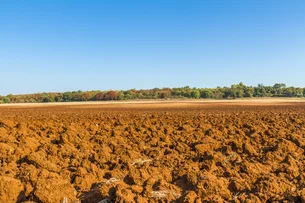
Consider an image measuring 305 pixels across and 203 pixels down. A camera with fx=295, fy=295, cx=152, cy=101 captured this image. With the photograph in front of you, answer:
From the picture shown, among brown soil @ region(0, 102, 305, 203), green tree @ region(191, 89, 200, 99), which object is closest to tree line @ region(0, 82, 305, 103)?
green tree @ region(191, 89, 200, 99)

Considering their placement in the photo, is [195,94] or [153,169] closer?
[153,169]

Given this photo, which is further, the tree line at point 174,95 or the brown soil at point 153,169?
the tree line at point 174,95

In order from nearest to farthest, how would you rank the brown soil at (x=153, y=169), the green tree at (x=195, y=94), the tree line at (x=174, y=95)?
the brown soil at (x=153, y=169)
the green tree at (x=195, y=94)
the tree line at (x=174, y=95)

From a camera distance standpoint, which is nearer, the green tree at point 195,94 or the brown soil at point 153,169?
the brown soil at point 153,169

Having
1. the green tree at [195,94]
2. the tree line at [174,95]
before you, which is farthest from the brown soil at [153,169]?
the tree line at [174,95]

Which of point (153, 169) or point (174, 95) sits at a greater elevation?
point (174, 95)

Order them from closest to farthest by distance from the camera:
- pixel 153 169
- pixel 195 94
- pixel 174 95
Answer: pixel 153 169 < pixel 195 94 < pixel 174 95

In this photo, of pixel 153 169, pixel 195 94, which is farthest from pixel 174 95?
pixel 153 169

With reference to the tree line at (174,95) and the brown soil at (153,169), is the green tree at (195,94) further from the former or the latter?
the brown soil at (153,169)

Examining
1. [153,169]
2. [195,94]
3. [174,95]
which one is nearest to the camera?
[153,169]

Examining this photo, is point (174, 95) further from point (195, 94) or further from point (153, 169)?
point (153, 169)

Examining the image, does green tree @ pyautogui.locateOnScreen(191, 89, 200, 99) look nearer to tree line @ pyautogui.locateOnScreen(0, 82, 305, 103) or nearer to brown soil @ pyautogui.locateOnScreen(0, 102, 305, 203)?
tree line @ pyautogui.locateOnScreen(0, 82, 305, 103)

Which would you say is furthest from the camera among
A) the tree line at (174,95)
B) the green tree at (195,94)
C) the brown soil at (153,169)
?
the tree line at (174,95)

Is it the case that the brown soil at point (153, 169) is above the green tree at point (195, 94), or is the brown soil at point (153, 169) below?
below
